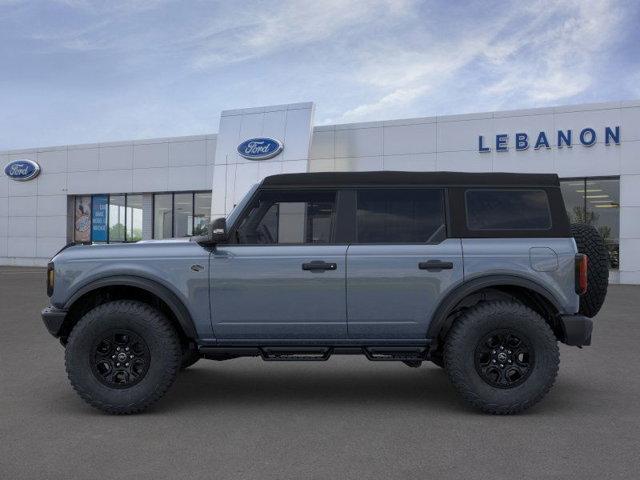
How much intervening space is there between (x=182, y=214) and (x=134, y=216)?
2.94 m

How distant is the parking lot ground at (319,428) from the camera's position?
380cm

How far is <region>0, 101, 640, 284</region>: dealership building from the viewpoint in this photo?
2206cm

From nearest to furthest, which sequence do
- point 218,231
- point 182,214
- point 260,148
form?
point 218,231, point 260,148, point 182,214

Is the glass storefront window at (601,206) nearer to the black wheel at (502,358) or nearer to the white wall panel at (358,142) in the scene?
the white wall panel at (358,142)

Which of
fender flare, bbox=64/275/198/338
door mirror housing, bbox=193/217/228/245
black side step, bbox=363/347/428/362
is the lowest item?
black side step, bbox=363/347/428/362

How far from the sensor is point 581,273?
5.10 meters

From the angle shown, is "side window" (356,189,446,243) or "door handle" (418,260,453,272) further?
"side window" (356,189,446,243)

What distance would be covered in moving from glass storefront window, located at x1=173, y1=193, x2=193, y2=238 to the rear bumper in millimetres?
25627

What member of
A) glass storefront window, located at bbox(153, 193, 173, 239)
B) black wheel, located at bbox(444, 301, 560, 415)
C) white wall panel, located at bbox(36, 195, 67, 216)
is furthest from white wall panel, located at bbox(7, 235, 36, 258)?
black wheel, located at bbox(444, 301, 560, 415)

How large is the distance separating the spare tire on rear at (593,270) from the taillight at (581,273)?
401 mm

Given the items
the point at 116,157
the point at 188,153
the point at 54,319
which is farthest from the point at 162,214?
the point at 54,319

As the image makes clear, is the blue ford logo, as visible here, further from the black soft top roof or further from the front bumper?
the black soft top roof

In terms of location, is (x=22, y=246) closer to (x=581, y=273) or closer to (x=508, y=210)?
(x=508, y=210)

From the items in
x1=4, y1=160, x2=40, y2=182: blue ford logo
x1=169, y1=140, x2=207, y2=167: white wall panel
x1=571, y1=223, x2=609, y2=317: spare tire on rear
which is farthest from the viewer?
x1=4, y1=160, x2=40, y2=182: blue ford logo
